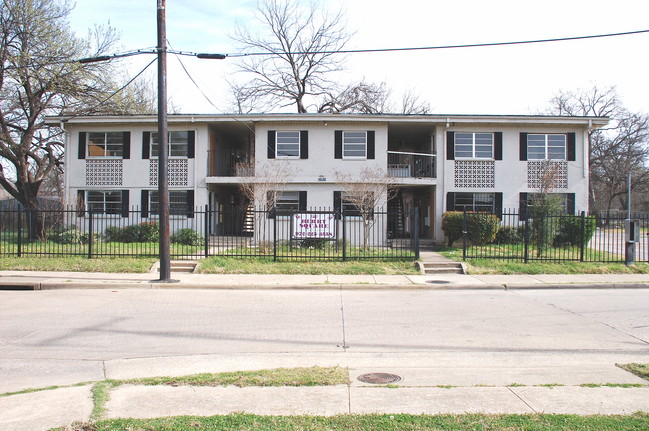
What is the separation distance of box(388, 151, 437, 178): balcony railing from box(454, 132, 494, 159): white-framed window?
4.13 feet

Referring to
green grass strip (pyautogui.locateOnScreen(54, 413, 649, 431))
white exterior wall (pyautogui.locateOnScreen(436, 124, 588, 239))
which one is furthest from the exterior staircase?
green grass strip (pyautogui.locateOnScreen(54, 413, 649, 431))

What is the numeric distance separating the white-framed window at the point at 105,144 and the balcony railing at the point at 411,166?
13.1 meters

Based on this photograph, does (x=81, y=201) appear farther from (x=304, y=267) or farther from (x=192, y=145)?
(x=304, y=267)

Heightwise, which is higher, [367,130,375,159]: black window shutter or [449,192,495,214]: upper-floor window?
[367,130,375,159]: black window shutter

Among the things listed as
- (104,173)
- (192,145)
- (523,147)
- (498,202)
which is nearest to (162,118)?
(192,145)

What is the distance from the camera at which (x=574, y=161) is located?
23.1 m

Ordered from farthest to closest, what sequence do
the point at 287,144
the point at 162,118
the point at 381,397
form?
the point at 287,144, the point at 162,118, the point at 381,397

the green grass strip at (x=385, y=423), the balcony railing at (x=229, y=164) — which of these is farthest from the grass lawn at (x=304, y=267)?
the green grass strip at (x=385, y=423)

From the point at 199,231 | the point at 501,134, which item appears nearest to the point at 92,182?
the point at 199,231

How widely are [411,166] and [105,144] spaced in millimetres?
15289

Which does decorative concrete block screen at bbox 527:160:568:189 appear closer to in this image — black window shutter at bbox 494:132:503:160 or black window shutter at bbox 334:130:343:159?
black window shutter at bbox 494:132:503:160

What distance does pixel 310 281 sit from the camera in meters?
13.7

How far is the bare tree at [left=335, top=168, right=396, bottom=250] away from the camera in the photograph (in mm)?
20050

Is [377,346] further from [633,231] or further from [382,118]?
[382,118]
